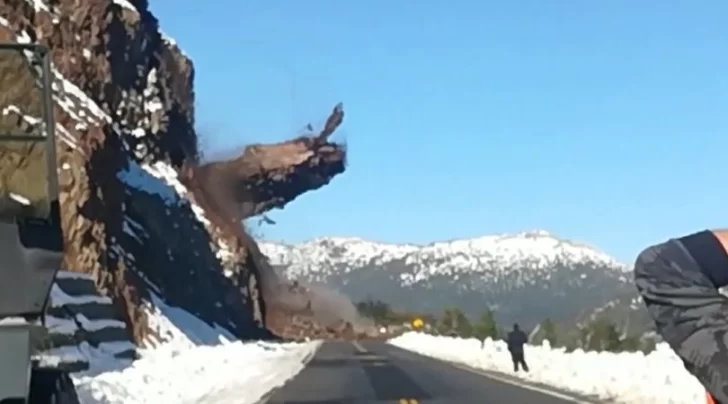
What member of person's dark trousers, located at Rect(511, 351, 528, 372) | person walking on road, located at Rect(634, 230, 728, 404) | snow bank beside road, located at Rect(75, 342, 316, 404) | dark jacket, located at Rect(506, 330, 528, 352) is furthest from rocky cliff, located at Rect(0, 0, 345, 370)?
person walking on road, located at Rect(634, 230, 728, 404)

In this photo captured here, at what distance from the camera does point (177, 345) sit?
46.0m

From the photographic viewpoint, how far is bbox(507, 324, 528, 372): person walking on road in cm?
4016

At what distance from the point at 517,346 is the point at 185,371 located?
13.3 meters

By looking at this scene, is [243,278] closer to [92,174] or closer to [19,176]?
[92,174]

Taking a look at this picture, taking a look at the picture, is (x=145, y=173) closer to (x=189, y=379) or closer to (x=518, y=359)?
(x=518, y=359)

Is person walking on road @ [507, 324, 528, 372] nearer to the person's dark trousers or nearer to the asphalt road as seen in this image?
the person's dark trousers

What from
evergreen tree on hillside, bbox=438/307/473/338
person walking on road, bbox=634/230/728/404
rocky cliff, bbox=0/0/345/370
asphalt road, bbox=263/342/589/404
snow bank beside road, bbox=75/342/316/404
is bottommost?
evergreen tree on hillside, bbox=438/307/473/338

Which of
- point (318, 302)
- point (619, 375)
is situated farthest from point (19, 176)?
point (318, 302)

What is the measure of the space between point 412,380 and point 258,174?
52.2m

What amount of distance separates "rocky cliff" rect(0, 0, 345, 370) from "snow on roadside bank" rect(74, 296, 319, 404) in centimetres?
143

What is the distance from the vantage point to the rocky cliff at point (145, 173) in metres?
39.4

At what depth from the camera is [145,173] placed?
55.8 m

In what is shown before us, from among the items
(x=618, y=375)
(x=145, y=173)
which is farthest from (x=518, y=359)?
(x=145, y=173)

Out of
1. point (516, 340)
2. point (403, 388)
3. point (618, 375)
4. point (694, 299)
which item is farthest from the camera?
point (516, 340)
